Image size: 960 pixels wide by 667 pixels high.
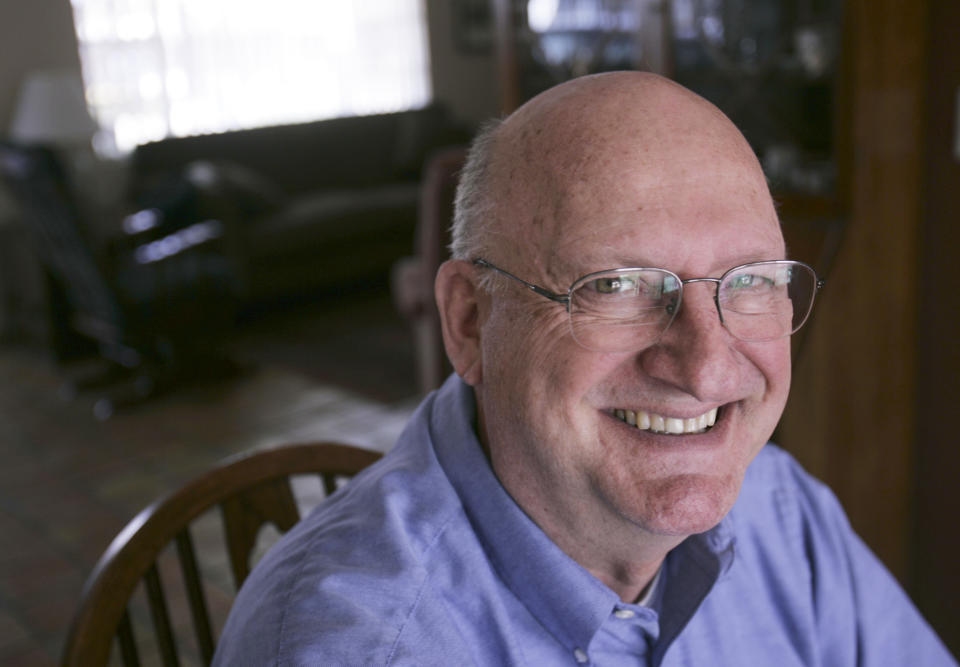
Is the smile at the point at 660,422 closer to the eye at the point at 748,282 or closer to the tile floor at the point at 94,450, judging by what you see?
the eye at the point at 748,282

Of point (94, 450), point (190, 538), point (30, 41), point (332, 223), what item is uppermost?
point (30, 41)

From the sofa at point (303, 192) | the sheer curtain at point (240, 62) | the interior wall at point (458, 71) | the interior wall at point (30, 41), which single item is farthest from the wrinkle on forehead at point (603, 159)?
the interior wall at point (458, 71)

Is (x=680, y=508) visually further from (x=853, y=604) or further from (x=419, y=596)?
(x=853, y=604)

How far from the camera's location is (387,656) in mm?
750

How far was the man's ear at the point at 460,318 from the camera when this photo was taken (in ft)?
3.06

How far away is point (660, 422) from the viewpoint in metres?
0.84

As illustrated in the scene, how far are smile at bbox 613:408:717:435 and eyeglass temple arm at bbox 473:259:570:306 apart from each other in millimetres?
109

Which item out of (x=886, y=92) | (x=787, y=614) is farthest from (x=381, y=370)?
(x=787, y=614)

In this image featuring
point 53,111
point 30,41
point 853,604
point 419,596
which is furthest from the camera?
point 30,41

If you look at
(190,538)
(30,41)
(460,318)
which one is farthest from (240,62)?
(460,318)

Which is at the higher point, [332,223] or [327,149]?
[327,149]

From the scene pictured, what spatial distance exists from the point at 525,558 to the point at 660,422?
6.8 inches

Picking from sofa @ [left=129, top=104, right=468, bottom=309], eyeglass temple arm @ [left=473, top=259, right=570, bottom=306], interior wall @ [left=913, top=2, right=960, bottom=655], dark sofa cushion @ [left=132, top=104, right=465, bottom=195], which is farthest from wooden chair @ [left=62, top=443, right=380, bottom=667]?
dark sofa cushion @ [left=132, top=104, right=465, bottom=195]

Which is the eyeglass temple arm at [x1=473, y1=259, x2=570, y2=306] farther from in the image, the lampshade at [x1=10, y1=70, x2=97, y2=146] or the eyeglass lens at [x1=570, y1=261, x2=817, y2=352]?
the lampshade at [x1=10, y1=70, x2=97, y2=146]
